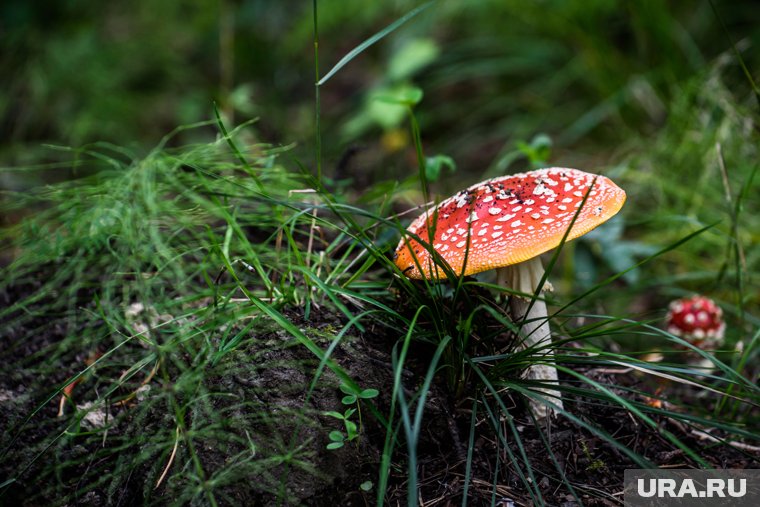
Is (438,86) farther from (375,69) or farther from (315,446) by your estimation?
(315,446)

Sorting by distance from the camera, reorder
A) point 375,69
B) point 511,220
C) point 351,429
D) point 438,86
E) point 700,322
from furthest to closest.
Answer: point 375,69 < point 438,86 < point 700,322 < point 511,220 < point 351,429

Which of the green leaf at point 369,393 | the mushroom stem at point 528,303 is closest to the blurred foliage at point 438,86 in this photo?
the mushroom stem at point 528,303

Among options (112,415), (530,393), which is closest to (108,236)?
(112,415)

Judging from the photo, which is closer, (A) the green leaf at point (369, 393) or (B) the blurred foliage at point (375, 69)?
(A) the green leaf at point (369, 393)

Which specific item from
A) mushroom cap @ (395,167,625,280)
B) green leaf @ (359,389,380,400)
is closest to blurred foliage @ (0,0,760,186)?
mushroom cap @ (395,167,625,280)

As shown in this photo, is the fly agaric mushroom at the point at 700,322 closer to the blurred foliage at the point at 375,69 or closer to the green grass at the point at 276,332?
the green grass at the point at 276,332

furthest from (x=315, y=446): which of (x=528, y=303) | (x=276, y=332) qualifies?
(x=528, y=303)
